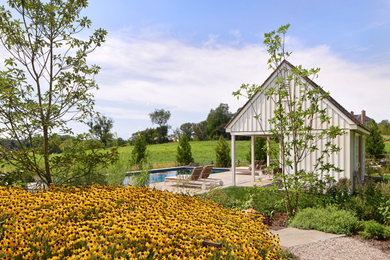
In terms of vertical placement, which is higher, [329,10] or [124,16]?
[329,10]

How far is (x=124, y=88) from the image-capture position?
512 inches

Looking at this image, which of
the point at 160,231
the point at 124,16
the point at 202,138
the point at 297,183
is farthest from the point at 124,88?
the point at 202,138

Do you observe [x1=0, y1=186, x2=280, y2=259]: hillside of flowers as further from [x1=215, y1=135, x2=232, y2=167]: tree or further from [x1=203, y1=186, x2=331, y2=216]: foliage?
[x1=215, y1=135, x2=232, y2=167]: tree

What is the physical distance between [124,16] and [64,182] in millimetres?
3759

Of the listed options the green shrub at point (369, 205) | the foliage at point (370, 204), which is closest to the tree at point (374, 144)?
the foliage at point (370, 204)

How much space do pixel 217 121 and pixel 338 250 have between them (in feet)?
183

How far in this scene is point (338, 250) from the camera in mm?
4887

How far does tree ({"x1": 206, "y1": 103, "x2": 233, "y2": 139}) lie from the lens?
58.7 m

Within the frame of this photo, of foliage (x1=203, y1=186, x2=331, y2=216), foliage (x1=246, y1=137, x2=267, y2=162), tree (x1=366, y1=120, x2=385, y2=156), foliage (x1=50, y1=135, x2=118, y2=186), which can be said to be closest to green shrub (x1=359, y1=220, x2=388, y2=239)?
foliage (x1=203, y1=186, x2=331, y2=216)

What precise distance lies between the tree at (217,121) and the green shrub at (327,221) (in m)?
50.7

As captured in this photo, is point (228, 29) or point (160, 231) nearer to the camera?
point (160, 231)

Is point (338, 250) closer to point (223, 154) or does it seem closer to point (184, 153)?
point (184, 153)

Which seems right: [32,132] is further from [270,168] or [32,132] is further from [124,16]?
[270,168]

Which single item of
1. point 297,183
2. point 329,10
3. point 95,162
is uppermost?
point 329,10
